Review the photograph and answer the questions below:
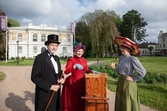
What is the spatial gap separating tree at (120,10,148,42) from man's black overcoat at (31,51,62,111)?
42.2 metres

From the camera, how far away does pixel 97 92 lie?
2.50 metres

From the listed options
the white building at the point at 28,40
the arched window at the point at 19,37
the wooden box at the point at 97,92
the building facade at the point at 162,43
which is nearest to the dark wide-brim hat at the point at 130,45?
the wooden box at the point at 97,92

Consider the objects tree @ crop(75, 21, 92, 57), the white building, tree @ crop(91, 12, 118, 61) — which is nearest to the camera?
tree @ crop(91, 12, 118, 61)

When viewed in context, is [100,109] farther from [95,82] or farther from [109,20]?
[109,20]

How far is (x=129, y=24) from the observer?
142ft

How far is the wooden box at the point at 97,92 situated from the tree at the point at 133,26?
1661 inches

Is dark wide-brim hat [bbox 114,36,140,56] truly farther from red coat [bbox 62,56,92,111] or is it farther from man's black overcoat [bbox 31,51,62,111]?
man's black overcoat [bbox 31,51,62,111]

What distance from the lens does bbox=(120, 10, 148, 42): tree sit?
42.8 m

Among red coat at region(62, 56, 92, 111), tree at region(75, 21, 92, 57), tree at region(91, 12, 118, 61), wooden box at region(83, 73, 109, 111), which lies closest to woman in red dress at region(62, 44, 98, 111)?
red coat at region(62, 56, 92, 111)

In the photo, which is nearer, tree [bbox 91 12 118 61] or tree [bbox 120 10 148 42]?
tree [bbox 91 12 118 61]

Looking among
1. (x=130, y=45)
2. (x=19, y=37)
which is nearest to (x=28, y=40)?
(x=19, y=37)

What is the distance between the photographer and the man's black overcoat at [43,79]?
2.53 metres

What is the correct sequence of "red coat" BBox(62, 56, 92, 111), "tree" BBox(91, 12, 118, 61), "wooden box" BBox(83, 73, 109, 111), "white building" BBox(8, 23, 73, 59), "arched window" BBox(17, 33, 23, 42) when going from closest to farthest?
"wooden box" BBox(83, 73, 109, 111) < "red coat" BBox(62, 56, 92, 111) < "tree" BBox(91, 12, 118, 61) < "white building" BBox(8, 23, 73, 59) < "arched window" BBox(17, 33, 23, 42)

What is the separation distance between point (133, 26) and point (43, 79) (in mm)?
44831
